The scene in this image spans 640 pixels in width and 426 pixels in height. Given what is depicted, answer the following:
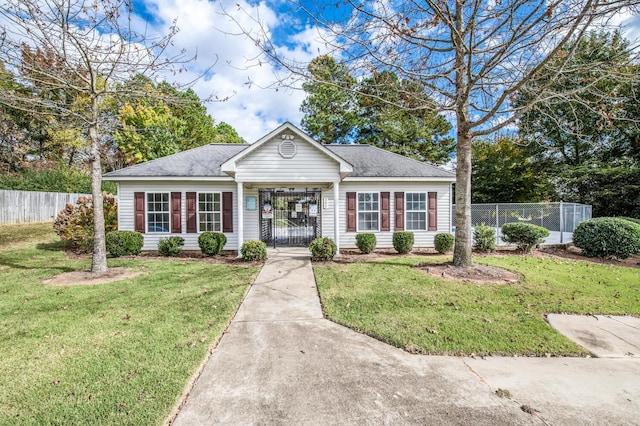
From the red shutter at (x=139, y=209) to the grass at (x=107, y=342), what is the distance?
3.80 m

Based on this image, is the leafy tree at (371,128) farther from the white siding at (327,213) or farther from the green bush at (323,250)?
the green bush at (323,250)

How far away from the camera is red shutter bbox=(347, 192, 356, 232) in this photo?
38.5 ft

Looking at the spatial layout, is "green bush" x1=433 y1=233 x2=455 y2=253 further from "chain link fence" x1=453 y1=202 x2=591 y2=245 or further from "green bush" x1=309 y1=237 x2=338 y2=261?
"green bush" x1=309 y1=237 x2=338 y2=261

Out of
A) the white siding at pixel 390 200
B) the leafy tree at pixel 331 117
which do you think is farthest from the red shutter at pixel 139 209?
the leafy tree at pixel 331 117

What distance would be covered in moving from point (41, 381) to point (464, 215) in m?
8.25

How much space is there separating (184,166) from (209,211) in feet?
7.05

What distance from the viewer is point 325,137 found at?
27.2 meters

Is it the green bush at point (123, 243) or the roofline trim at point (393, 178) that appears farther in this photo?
the roofline trim at point (393, 178)

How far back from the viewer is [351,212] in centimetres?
1176

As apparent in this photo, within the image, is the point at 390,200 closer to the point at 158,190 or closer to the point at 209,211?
the point at 209,211

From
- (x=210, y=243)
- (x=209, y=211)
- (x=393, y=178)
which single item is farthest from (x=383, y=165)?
(x=210, y=243)

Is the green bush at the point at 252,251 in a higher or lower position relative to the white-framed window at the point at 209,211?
lower

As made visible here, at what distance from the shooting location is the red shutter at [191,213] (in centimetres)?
1130

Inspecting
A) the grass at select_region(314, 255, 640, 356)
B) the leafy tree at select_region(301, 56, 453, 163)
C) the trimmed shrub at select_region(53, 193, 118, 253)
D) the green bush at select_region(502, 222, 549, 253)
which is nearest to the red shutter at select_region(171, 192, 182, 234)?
the trimmed shrub at select_region(53, 193, 118, 253)
